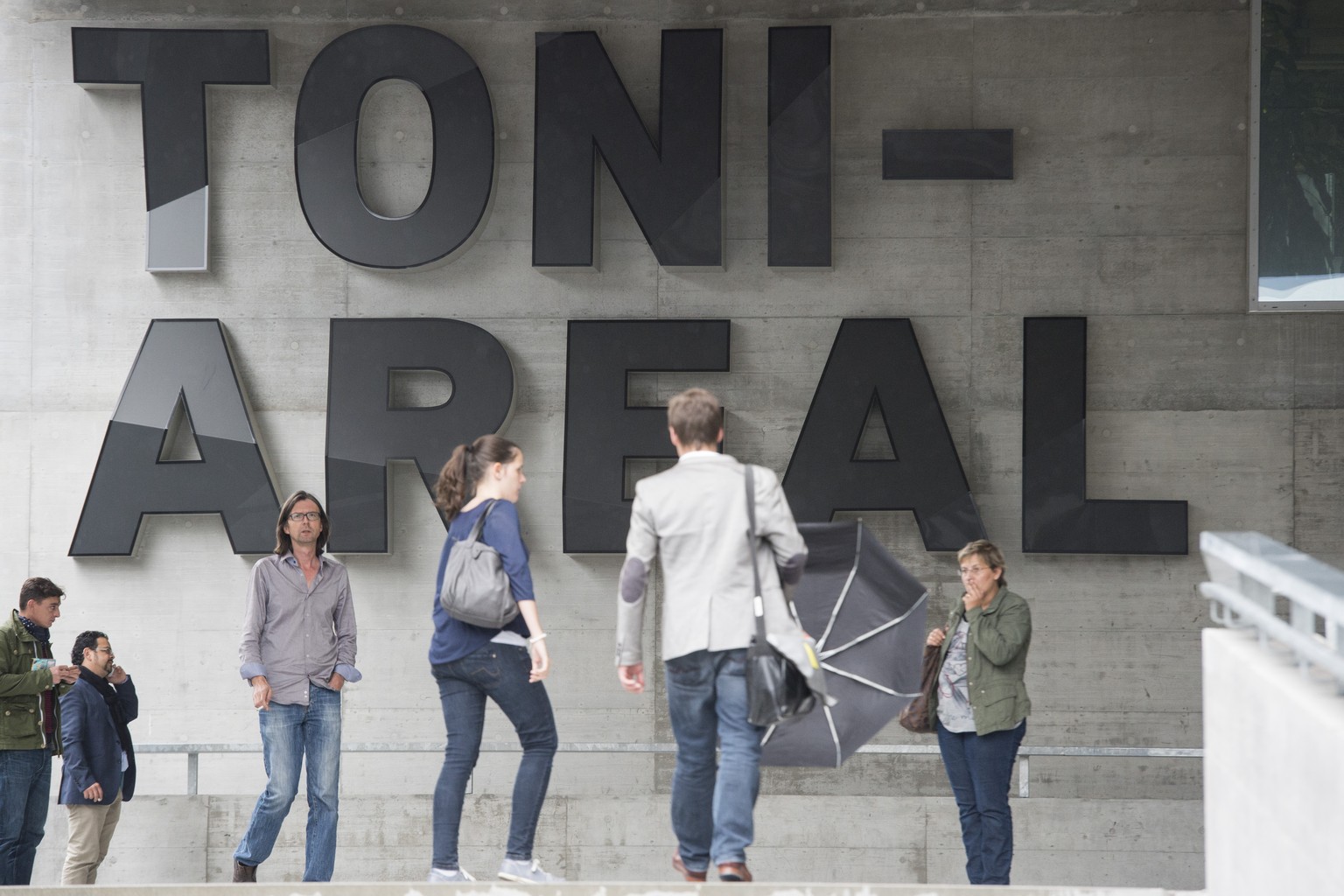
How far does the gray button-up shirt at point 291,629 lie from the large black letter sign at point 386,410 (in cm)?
194

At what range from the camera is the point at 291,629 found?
6.05 meters

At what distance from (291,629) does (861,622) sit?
8.96 feet

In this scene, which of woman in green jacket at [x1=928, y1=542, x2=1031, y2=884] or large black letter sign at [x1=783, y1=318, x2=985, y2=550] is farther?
large black letter sign at [x1=783, y1=318, x2=985, y2=550]

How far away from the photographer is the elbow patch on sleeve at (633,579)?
14.6 feet

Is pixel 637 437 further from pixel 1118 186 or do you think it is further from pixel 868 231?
pixel 1118 186

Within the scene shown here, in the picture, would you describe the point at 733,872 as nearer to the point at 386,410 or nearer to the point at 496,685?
the point at 496,685

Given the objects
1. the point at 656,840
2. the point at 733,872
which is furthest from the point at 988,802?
the point at 656,840

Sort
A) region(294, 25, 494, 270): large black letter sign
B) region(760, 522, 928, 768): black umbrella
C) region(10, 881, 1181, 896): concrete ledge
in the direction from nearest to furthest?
1. region(10, 881, 1181, 896): concrete ledge
2. region(760, 522, 928, 768): black umbrella
3. region(294, 25, 494, 270): large black letter sign

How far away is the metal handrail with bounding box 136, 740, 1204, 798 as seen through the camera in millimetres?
7695

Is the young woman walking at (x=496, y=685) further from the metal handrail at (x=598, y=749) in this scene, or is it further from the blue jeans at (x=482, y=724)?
the metal handrail at (x=598, y=749)

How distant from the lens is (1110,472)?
8016 millimetres

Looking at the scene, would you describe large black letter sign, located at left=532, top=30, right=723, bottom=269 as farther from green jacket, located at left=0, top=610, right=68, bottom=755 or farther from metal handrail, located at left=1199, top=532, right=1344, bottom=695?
metal handrail, located at left=1199, top=532, right=1344, bottom=695

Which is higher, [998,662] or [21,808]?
[998,662]

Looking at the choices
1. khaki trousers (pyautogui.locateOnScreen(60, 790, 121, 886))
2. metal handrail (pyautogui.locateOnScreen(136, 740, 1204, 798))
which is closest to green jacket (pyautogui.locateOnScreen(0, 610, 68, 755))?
khaki trousers (pyautogui.locateOnScreen(60, 790, 121, 886))
